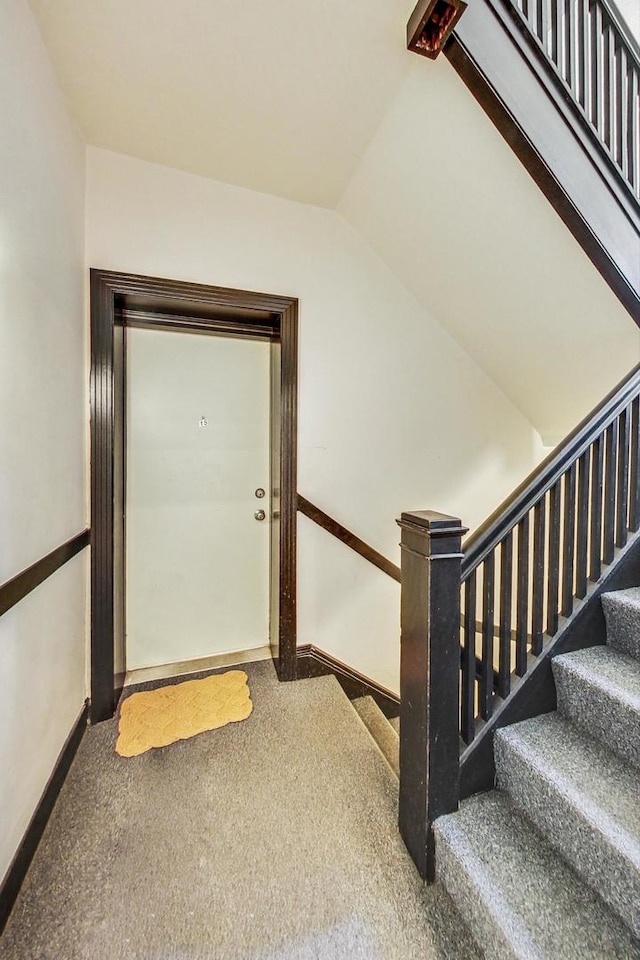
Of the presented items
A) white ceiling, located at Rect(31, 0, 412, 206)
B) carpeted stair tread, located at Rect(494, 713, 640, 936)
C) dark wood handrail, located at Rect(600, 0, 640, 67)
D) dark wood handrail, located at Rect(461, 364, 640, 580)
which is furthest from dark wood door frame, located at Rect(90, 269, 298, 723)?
dark wood handrail, located at Rect(600, 0, 640, 67)

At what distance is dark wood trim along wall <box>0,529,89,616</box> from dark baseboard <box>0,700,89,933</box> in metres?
0.70

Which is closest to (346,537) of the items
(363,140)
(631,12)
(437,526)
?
(437,526)

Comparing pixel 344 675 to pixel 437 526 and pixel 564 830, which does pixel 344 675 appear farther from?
pixel 437 526

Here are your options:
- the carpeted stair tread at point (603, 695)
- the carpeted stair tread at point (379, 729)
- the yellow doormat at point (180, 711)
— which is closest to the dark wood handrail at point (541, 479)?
the carpeted stair tread at point (603, 695)

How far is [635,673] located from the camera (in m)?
1.20

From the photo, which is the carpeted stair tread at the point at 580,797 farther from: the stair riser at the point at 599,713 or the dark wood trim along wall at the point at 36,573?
the dark wood trim along wall at the point at 36,573

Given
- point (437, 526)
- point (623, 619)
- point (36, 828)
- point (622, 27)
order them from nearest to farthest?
1. point (437, 526)
2. point (36, 828)
3. point (623, 619)
4. point (622, 27)

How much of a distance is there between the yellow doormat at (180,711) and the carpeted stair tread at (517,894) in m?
1.06

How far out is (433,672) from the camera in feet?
3.57

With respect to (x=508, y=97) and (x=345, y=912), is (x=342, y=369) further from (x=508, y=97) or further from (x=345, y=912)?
(x=345, y=912)

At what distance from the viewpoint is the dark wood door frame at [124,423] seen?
1.75 m

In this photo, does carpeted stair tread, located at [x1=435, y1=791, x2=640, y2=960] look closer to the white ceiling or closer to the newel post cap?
the newel post cap

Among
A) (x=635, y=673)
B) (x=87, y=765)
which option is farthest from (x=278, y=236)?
(x=87, y=765)

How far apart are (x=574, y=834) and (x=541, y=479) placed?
918mm
